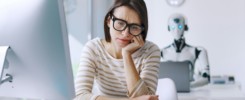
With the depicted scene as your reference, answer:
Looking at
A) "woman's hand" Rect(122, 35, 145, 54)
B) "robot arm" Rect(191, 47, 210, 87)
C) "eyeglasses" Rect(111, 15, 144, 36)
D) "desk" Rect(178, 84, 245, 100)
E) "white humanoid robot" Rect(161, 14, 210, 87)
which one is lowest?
"desk" Rect(178, 84, 245, 100)

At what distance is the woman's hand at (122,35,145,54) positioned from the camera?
1.01 metres

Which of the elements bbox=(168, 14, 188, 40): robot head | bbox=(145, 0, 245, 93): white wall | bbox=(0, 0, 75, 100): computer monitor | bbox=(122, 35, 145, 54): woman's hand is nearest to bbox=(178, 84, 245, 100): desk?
bbox=(168, 14, 188, 40): robot head

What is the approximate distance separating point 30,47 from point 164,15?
2.03 metres

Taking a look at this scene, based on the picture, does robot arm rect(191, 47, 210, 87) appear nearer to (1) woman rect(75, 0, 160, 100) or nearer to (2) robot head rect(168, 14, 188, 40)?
(2) robot head rect(168, 14, 188, 40)

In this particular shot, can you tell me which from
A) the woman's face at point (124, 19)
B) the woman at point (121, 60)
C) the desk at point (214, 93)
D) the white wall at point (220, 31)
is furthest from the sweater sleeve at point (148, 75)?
the white wall at point (220, 31)

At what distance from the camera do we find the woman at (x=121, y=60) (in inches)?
38.3

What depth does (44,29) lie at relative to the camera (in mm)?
679

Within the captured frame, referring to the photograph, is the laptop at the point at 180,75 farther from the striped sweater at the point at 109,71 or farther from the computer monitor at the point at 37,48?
the computer monitor at the point at 37,48

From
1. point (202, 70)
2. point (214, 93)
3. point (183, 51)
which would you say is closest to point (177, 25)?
point (183, 51)

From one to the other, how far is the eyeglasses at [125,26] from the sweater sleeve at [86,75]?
0.14m

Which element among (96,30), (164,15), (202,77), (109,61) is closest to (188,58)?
(202,77)

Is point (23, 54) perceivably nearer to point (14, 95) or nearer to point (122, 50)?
point (14, 95)

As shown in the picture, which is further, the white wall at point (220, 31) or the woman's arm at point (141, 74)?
the white wall at point (220, 31)

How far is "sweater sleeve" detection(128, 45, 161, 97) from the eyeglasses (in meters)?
0.11
